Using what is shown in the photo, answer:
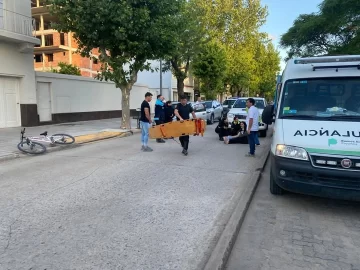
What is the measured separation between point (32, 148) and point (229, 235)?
7.26m

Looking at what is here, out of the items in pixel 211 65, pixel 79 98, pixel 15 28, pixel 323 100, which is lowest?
pixel 323 100

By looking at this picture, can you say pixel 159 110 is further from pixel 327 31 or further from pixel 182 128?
pixel 327 31

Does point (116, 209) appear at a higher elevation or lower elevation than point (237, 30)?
lower

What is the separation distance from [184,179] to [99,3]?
9026 mm

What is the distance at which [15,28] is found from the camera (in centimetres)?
1384

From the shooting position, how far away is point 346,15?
44.9 feet

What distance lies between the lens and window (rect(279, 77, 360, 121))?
16.4ft

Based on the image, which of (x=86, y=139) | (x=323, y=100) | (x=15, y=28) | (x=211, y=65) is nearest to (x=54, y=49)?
(x=211, y=65)

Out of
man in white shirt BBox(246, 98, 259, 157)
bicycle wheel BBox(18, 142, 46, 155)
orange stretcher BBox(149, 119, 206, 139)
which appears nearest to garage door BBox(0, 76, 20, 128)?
bicycle wheel BBox(18, 142, 46, 155)

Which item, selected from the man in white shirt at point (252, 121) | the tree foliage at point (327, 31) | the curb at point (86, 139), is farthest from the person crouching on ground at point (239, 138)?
the tree foliage at point (327, 31)

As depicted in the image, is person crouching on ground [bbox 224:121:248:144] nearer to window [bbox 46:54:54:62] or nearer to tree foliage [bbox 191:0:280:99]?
tree foliage [bbox 191:0:280:99]

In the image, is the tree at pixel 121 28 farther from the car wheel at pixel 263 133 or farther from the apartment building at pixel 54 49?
the apartment building at pixel 54 49

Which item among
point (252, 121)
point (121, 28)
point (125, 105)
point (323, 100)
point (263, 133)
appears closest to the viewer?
point (323, 100)

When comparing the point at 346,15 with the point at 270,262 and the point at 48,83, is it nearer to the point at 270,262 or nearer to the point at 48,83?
the point at 270,262
